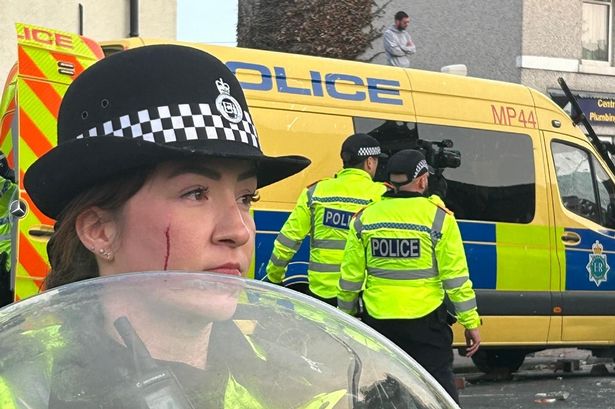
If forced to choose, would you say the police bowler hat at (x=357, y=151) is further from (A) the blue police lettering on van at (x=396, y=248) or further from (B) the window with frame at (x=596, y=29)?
(B) the window with frame at (x=596, y=29)

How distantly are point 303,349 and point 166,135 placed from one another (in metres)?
0.55

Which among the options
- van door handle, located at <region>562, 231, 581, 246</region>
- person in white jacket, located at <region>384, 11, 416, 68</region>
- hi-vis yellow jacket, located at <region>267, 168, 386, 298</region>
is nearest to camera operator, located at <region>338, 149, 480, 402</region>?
hi-vis yellow jacket, located at <region>267, 168, 386, 298</region>

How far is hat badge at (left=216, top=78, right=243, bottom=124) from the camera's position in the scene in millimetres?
1754

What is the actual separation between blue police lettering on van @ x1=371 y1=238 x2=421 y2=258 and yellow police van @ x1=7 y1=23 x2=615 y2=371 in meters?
1.76

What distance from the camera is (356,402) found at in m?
1.23

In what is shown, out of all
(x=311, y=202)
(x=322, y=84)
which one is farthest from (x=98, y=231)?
(x=322, y=84)

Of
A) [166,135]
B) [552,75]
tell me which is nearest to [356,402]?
[166,135]

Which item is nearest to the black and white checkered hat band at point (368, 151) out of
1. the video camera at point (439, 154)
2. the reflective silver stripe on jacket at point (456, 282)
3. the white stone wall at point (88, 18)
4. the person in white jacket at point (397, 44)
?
the video camera at point (439, 154)

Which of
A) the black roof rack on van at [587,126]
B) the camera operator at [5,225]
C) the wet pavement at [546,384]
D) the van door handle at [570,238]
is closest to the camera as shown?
the camera operator at [5,225]

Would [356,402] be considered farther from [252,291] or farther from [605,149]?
[605,149]

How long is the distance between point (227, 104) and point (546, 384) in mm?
8477

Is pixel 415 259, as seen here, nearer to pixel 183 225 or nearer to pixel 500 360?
pixel 183 225

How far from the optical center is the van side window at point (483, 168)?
8.38 meters

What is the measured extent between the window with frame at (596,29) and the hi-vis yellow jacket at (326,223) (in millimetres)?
15261
